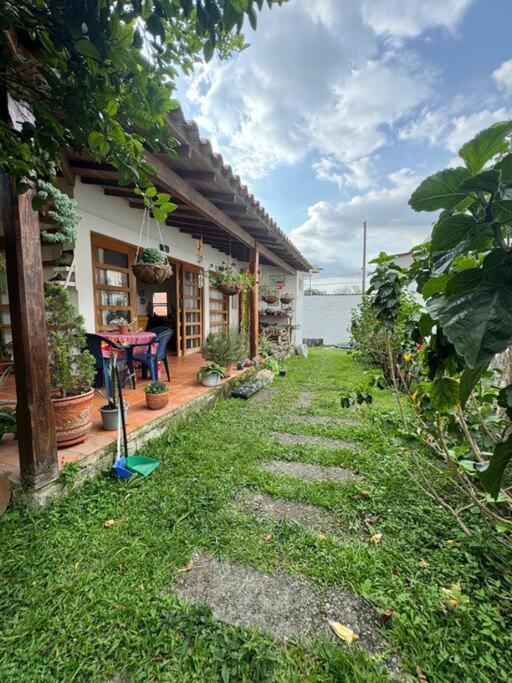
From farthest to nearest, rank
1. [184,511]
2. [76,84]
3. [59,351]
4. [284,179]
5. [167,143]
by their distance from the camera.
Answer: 1. [284,179]
2. [59,351]
3. [184,511]
4. [167,143]
5. [76,84]

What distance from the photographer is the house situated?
5.70 feet

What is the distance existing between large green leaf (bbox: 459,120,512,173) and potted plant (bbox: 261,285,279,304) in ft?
27.7

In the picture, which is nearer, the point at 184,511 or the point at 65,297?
the point at 184,511

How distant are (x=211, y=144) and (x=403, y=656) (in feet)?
11.6

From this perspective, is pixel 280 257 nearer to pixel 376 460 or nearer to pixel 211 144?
pixel 211 144

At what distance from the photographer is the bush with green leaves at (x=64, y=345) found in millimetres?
2232

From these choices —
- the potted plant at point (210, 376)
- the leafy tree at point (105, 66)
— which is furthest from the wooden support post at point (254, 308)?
the leafy tree at point (105, 66)

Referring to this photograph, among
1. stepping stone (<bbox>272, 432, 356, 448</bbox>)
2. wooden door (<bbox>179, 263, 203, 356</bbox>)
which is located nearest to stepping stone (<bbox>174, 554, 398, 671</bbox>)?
stepping stone (<bbox>272, 432, 356, 448</bbox>)

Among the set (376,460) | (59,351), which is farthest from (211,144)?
(376,460)

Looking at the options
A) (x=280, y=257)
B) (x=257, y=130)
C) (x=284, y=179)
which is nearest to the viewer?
(x=257, y=130)

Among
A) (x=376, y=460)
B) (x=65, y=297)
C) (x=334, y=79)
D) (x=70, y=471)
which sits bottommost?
(x=376, y=460)

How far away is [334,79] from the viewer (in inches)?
170

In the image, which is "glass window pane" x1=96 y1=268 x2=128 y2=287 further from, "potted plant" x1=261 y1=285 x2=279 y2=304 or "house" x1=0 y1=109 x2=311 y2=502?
"potted plant" x1=261 y1=285 x2=279 y2=304

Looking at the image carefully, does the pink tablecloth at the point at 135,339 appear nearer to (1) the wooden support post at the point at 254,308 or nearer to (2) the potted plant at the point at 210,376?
(2) the potted plant at the point at 210,376
